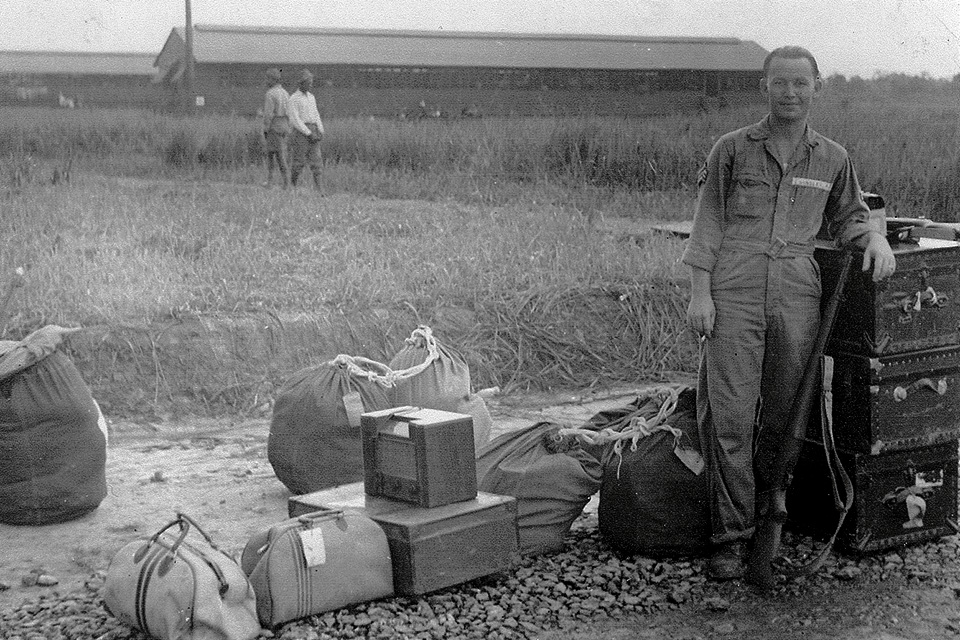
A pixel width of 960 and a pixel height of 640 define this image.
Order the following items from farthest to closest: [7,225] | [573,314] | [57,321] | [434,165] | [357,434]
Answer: [434,165] < [7,225] < [573,314] < [57,321] < [357,434]

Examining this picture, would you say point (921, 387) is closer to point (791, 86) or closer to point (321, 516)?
point (791, 86)

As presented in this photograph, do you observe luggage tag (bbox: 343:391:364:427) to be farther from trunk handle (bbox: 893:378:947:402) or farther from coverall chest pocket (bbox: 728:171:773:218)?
trunk handle (bbox: 893:378:947:402)

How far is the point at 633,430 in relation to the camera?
459 cm

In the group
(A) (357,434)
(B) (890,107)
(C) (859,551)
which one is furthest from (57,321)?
(B) (890,107)

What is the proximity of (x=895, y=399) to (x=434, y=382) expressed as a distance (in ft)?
6.93

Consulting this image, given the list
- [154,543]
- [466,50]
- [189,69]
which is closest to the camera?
[154,543]

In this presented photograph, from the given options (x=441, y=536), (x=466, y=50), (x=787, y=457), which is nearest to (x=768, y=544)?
(x=787, y=457)

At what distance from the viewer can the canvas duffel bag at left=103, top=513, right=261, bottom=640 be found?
11.7 feet

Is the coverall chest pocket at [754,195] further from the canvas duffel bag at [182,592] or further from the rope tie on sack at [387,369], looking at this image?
the canvas duffel bag at [182,592]

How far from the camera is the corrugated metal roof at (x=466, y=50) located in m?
31.4

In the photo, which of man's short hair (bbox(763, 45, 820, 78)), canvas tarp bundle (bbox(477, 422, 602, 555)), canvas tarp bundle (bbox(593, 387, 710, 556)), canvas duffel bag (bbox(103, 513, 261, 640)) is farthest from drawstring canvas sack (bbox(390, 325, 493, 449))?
man's short hair (bbox(763, 45, 820, 78))

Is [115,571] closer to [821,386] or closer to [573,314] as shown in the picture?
[821,386]

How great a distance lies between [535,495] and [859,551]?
1.27 m

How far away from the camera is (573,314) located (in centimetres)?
812
